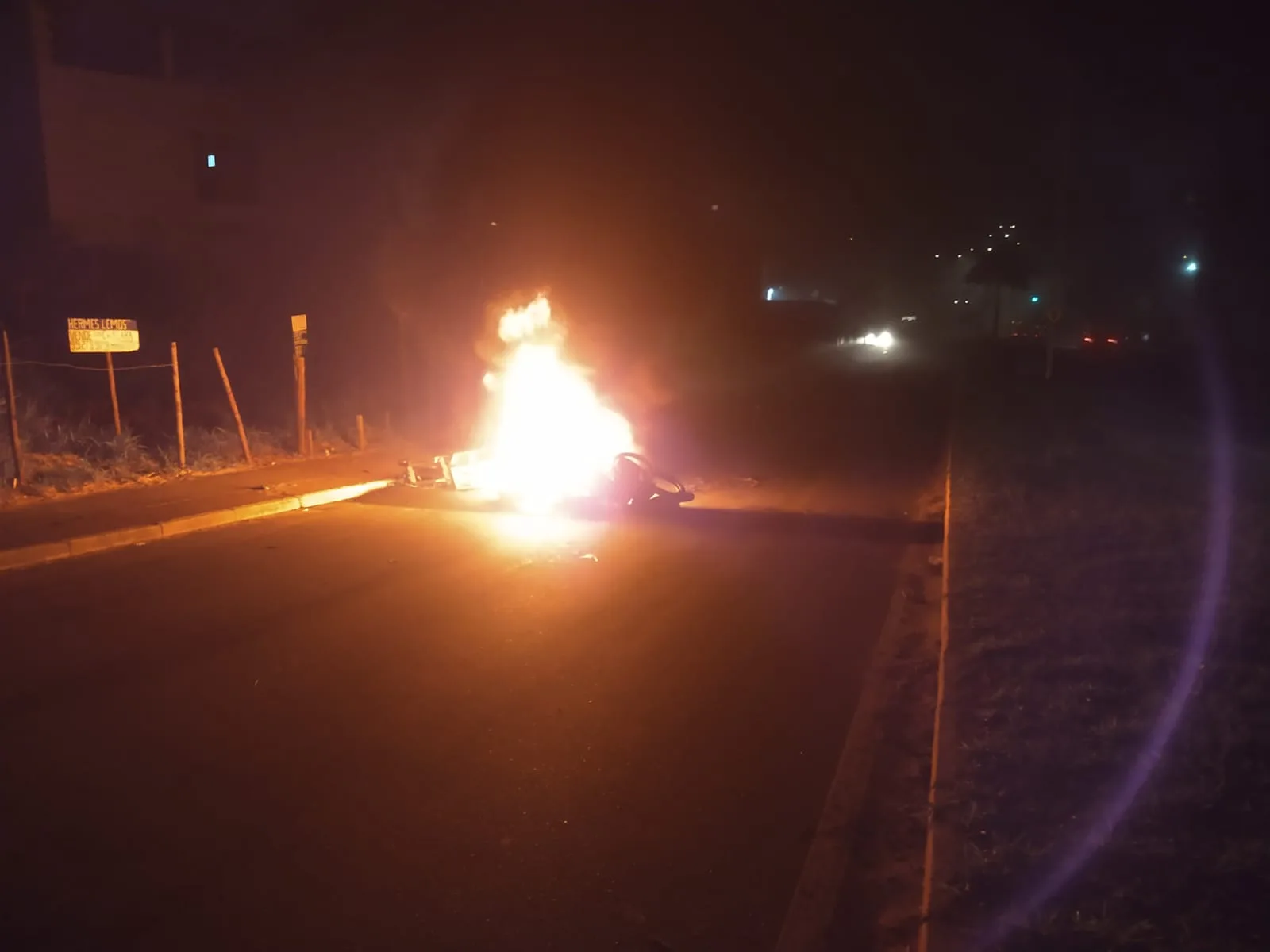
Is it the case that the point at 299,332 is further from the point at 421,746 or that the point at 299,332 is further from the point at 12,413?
the point at 421,746

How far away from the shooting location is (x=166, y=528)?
11.3 meters

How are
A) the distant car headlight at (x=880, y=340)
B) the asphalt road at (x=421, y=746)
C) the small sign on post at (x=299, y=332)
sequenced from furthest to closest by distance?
1. the distant car headlight at (x=880, y=340)
2. the small sign on post at (x=299, y=332)
3. the asphalt road at (x=421, y=746)

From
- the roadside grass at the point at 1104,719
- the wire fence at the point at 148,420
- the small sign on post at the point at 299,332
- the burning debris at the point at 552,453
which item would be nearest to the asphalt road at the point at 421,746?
the roadside grass at the point at 1104,719

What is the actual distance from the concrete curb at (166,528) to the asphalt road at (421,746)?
331 millimetres

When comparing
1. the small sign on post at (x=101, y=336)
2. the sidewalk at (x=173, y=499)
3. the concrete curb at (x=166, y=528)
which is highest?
the small sign on post at (x=101, y=336)

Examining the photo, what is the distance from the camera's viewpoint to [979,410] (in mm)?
23328

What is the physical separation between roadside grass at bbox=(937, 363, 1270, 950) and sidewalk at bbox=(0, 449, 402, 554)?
8522mm

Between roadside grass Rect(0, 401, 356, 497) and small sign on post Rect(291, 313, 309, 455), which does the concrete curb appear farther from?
small sign on post Rect(291, 313, 309, 455)

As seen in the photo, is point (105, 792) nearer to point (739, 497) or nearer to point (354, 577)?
point (354, 577)

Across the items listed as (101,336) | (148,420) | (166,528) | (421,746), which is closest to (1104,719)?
(421,746)

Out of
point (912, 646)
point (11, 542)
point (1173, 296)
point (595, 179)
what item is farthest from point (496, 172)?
point (1173, 296)

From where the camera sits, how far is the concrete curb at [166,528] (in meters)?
9.95

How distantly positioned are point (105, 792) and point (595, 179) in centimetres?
3027

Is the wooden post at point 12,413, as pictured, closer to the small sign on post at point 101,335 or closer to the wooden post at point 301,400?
the small sign on post at point 101,335
